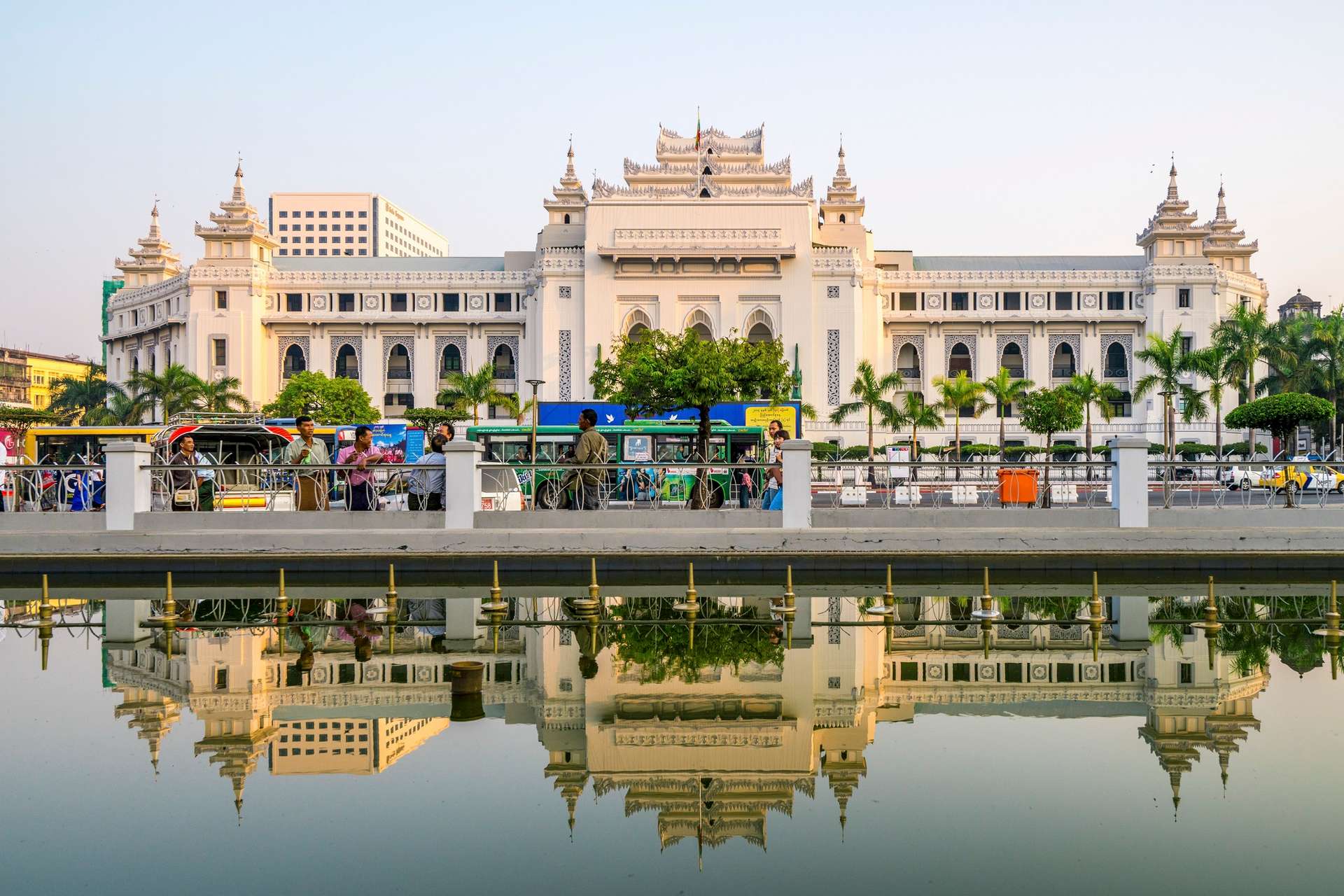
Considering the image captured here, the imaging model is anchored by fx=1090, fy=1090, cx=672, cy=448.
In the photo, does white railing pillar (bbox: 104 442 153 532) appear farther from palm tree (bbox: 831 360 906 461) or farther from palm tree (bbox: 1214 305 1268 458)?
palm tree (bbox: 1214 305 1268 458)

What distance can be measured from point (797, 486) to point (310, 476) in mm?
8139

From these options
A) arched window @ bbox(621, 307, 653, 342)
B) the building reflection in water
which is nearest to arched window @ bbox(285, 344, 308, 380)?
arched window @ bbox(621, 307, 653, 342)

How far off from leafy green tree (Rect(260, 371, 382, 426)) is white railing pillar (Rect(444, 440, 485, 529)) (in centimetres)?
3802

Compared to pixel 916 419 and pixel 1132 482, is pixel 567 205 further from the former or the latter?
pixel 1132 482

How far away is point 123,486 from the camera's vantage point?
17500mm

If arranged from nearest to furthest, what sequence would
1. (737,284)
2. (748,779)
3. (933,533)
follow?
(748,779), (933,533), (737,284)

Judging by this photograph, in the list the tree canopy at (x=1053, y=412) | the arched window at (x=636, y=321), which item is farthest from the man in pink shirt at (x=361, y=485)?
the arched window at (x=636, y=321)

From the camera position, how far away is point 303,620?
12719mm

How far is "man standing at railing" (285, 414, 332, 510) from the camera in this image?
1795 centimetres

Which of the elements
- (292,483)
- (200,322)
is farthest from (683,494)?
(200,322)

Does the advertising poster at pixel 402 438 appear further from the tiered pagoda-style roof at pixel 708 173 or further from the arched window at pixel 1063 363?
the arched window at pixel 1063 363

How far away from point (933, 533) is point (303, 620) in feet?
29.9

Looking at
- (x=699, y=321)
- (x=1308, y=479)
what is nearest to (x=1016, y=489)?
(x=1308, y=479)

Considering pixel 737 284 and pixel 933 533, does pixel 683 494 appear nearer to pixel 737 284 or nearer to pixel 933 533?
pixel 933 533
